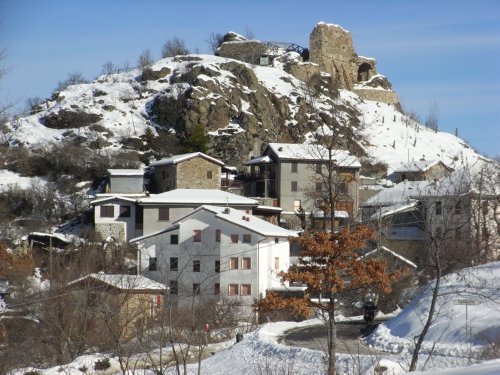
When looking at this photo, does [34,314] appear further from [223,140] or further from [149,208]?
[223,140]

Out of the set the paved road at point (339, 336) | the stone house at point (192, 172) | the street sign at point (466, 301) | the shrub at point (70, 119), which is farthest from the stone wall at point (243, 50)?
the street sign at point (466, 301)

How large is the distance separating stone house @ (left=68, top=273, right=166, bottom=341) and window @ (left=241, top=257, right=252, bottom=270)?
24.0 feet

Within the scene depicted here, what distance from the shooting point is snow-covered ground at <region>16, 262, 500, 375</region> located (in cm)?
2075

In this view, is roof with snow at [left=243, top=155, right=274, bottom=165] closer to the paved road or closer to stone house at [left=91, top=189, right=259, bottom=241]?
stone house at [left=91, top=189, right=259, bottom=241]

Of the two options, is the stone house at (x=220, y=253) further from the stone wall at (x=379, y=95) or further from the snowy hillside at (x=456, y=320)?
the stone wall at (x=379, y=95)

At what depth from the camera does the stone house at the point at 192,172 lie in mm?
57656

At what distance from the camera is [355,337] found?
2656cm

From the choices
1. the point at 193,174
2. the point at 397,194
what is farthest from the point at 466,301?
the point at 193,174

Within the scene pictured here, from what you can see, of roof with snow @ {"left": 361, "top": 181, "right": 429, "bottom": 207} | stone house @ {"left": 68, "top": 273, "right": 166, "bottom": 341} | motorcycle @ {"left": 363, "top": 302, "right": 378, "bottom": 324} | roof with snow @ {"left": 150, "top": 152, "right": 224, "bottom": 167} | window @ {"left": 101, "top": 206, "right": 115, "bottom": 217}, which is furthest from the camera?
roof with snow @ {"left": 150, "top": 152, "right": 224, "bottom": 167}

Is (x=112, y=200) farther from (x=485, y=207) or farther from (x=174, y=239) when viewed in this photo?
(x=485, y=207)

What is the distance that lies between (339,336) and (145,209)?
87.0 ft

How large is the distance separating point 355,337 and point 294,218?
1231 inches

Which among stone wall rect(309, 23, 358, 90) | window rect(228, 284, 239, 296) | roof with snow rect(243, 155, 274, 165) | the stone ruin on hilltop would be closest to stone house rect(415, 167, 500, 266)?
window rect(228, 284, 239, 296)

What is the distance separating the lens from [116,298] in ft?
88.0
